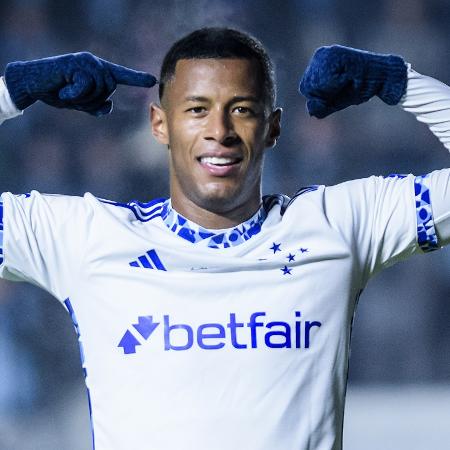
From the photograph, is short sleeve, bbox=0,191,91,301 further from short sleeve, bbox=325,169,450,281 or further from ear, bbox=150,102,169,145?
short sleeve, bbox=325,169,450,281

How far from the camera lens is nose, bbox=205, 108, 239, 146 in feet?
5.46

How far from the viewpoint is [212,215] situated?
69.2 inches

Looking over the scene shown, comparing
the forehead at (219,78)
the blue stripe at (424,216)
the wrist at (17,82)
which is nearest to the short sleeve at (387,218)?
the blue stripe at (424,216)

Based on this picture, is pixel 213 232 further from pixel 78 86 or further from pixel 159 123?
pixel 78 86

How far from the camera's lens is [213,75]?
1.71 m

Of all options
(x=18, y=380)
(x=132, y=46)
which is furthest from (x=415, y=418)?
(x=132, y=46)

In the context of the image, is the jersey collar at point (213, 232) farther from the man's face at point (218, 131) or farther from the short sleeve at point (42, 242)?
the short sleeve at point (42, 242)

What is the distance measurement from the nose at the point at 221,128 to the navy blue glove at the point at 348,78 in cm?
17

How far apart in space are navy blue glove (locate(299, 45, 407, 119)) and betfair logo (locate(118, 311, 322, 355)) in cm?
38

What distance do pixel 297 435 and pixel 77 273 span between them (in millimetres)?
442

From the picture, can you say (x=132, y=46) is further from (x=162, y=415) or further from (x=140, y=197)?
(x=162, y=415)

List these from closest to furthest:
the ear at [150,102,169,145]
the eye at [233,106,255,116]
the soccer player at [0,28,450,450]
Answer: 1. the soccer player at [0,28,450,450]
2. the eye at [233,106,255,116]
3. the ear at [150,102,169,145]

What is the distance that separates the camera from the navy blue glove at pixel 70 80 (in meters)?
1.75

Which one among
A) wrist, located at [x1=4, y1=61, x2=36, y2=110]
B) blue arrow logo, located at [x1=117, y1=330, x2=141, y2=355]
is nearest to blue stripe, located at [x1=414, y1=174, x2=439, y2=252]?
blue arrow logo, located at [x1=117, y1=330, x2=141, y2=355]
